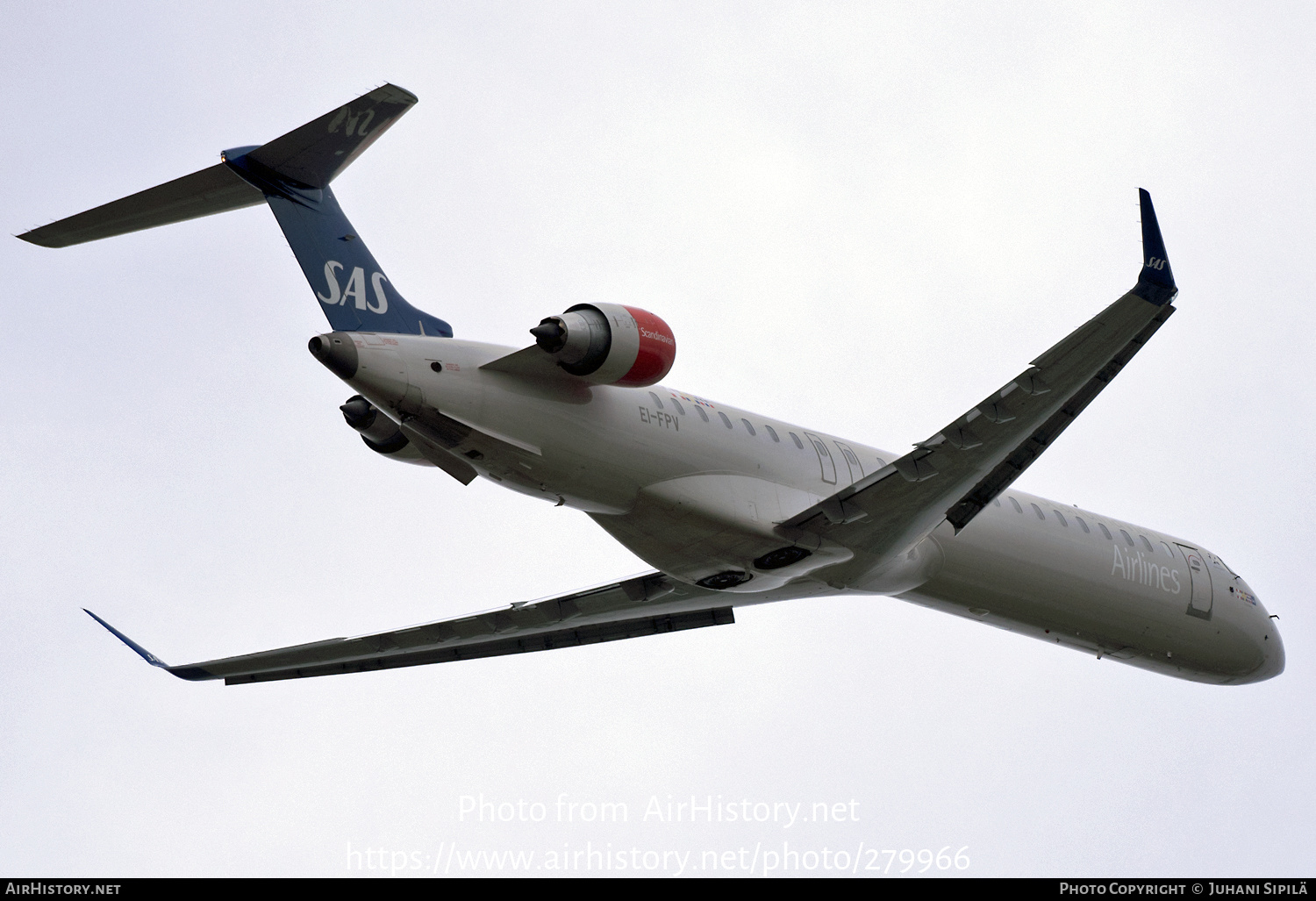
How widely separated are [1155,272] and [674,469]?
6.29 meters

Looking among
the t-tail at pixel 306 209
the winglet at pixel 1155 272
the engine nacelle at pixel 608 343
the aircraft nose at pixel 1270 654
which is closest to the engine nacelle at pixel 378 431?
the t-tail at pixel 306 209

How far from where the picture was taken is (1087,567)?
23859mm

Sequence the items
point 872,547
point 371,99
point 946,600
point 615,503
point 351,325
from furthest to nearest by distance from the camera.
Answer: point 946,600 → point 872,547 → point 615,503 → point 351,325 → point 371,99

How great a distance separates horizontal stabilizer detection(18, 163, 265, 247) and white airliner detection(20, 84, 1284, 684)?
0.08 feet

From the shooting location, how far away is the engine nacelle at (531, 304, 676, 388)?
17.2 metres

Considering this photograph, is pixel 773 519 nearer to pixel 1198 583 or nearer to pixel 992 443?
pixel 992 443

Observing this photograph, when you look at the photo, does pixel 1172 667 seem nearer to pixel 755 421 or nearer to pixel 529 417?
pixel 755 421

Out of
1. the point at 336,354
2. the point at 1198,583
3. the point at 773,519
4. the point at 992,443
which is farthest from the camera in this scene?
the point at 1198,583

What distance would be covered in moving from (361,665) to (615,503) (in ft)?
25.4

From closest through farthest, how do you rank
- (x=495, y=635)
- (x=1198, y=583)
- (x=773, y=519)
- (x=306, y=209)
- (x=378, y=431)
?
(x=306, y=209) < (x=378, y=431) < (x=773, y=519) < (x=495, y=635) < (x=1198, y=583)

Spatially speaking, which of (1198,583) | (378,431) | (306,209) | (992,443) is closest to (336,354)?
(306,209)

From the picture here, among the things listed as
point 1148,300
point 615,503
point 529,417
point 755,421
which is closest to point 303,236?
point 529,417

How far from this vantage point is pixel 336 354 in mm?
16781

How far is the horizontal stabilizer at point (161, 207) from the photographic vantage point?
57.2 feet
